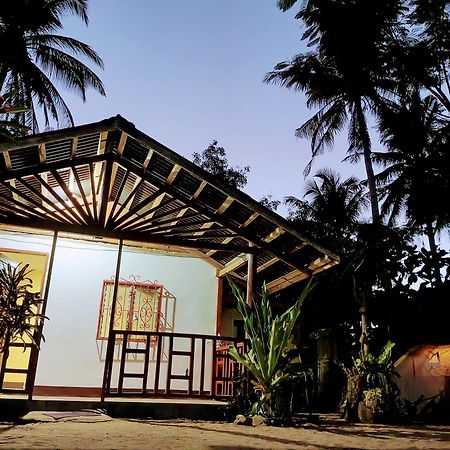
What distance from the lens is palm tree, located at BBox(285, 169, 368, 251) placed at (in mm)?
19047

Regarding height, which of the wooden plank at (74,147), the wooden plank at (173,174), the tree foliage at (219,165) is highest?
the tree foliage at (219,165)

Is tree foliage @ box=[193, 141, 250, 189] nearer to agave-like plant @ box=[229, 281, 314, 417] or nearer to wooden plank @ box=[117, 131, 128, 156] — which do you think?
wooden plank @ box=[117, 131, 128, 156]

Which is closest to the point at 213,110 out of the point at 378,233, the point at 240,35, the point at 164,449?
the point at 240,35

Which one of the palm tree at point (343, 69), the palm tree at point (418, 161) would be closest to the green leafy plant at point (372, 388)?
the palm tree at point (343, 69)

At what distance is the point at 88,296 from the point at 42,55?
975cm

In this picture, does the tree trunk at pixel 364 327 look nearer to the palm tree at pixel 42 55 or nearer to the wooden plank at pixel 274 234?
the wooden plank at pixel 274 234

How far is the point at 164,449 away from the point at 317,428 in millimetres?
2688

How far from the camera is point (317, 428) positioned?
557 cm

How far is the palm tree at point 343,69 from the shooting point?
605 inches

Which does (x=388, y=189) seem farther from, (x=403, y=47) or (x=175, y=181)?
(x=175, y=181)

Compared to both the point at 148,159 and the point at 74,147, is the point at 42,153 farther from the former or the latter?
the point at 148,159

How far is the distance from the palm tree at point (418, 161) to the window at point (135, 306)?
11.8 meters

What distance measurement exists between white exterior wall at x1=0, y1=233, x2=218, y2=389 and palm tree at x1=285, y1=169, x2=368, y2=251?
1063 centimetres

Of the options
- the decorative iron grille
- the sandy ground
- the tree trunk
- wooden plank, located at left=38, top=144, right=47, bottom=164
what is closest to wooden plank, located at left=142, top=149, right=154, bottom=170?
wooden plank, located at left=38, top=144, right=47, bottom=164
